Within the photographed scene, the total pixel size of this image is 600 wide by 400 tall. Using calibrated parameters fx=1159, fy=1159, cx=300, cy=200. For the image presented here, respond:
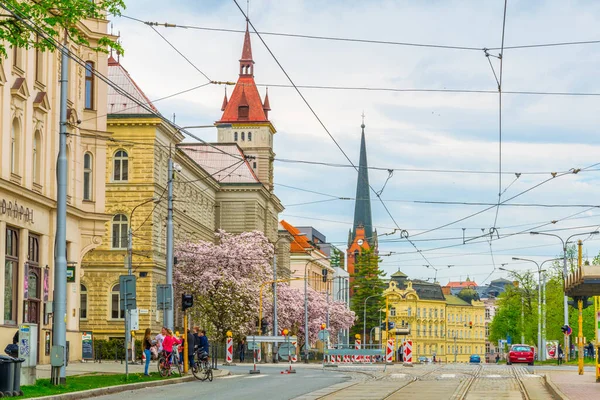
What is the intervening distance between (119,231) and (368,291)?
79500mm

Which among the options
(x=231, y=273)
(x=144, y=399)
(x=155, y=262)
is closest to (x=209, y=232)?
(x=231, y=273)

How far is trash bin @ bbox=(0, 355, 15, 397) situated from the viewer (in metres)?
22.6

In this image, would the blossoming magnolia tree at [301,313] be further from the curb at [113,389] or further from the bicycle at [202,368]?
the curb at [113,389]

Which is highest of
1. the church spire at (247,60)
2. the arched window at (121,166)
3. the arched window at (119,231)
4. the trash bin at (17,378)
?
the church spire at (247,60)

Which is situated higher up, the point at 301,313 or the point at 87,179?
the point at 87,179

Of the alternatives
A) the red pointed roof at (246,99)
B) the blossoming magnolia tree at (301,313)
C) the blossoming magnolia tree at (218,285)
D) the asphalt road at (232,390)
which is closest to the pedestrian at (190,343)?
the asphalt road at (232,390)

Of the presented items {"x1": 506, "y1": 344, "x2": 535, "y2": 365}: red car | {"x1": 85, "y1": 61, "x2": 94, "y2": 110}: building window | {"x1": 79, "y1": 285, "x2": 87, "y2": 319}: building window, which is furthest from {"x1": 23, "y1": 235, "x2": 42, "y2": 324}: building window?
{"x1": 506, "y1": 344, "x2": 535, "y2": 365}: red car

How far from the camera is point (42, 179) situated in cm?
4238

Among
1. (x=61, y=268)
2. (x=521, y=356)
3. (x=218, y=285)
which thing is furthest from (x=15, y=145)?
(x=521, y=356)

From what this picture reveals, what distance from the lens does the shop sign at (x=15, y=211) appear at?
38156mm

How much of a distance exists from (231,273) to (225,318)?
3.25 meters

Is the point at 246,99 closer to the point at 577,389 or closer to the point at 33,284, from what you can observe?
the point at 33,284

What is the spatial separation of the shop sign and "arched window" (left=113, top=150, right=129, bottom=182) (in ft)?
98.6

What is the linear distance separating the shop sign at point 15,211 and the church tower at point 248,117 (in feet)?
A: 280
